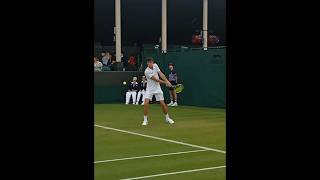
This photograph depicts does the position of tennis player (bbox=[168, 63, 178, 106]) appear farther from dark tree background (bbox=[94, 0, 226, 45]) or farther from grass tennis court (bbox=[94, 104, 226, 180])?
dark tree background (bbox=[94, 0, 226, 45])

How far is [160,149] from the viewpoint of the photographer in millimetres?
10125

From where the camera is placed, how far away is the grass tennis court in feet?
25.1

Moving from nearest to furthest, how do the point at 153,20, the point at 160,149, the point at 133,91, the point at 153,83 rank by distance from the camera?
the point at 160,149 → the point at 153,83 → the point at 133,91 → the point at 153,20

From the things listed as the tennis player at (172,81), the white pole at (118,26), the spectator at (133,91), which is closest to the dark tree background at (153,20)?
the white pole at (118,26)

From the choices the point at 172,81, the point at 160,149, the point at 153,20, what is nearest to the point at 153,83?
the point at 160,149

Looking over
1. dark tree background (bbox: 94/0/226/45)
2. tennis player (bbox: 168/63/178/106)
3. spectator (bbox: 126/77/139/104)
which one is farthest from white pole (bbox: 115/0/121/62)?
dark tree background (bbox: 94/0/226/45)

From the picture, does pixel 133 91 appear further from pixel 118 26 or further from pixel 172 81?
pixel 118 26

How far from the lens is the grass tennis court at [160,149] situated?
25.1 feet

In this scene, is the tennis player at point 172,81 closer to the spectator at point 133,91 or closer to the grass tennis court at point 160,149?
the spectator at point 133,91

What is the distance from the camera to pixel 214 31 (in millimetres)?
A: 40906
